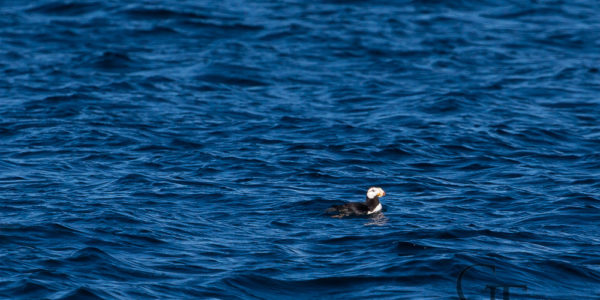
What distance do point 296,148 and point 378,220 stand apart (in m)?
4.68

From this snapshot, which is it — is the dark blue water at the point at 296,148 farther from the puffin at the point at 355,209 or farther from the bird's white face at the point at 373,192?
the bird's white face at the point at 373,192

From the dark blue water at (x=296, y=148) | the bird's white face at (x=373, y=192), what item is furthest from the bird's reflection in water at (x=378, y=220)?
the bird's white face at (x=373, y=192)

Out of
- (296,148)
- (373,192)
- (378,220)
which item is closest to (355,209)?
(378,220)

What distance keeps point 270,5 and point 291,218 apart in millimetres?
18351

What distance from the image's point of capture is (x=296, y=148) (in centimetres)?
1903

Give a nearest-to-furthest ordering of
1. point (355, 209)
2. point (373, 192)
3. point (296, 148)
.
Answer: point (355, 209)
point (373, 192)
point (296, 148)

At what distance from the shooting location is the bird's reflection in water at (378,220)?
1448 centimetres

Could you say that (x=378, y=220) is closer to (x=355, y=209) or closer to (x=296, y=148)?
(x=355, y=209)

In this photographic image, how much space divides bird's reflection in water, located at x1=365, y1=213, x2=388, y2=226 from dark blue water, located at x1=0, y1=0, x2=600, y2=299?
3 cm

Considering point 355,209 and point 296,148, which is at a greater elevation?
point 355,209

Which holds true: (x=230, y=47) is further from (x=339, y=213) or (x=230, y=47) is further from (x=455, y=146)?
(x=339, y=213)

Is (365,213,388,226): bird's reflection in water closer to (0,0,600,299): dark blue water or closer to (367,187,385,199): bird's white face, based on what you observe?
(0,0,600,299): dark blue water

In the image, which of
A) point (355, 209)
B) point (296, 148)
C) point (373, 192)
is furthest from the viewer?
point (296, 148)

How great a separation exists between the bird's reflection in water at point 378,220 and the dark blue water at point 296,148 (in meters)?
0.03
